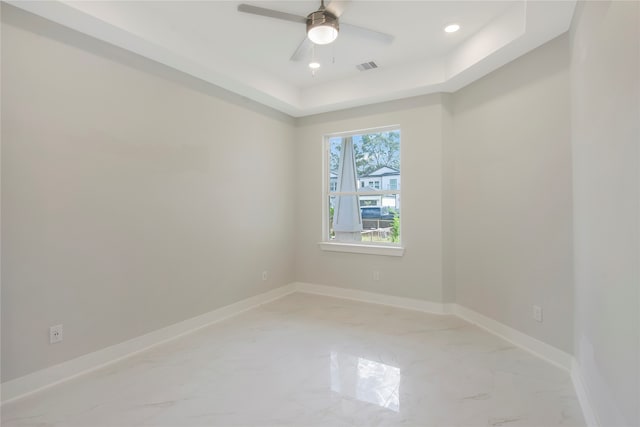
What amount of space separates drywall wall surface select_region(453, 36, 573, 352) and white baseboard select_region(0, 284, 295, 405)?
2.77 meters

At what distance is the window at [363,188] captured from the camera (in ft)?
13.7

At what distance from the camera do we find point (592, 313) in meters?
1.87

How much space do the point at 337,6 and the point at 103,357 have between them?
313 centimetres

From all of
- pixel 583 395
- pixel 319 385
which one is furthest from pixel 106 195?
pixel 583 395

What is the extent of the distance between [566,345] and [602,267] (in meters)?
1.14

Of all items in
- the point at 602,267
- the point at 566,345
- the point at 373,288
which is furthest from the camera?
the point at 373,288

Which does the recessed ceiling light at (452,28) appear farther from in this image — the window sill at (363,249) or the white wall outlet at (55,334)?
the white wall outlet at (55,334)

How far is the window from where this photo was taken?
4175 millimetres

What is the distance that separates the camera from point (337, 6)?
2150 millimetres

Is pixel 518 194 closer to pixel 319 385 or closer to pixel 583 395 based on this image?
pixel 583 395

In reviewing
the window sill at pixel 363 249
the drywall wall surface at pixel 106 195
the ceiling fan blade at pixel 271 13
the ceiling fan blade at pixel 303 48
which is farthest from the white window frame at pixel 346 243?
the ceiling fan blade at pixel 271 13

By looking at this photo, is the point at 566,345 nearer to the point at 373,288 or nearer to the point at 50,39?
the point at 373,288

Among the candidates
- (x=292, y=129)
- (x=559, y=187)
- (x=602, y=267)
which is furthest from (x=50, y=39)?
(x=559, y=187)

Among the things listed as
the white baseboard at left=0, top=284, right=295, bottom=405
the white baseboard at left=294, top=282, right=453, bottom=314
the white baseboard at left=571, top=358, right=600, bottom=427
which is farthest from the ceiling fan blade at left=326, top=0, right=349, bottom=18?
the white baseboard at left=294, top=282, right=453, bottom=314
